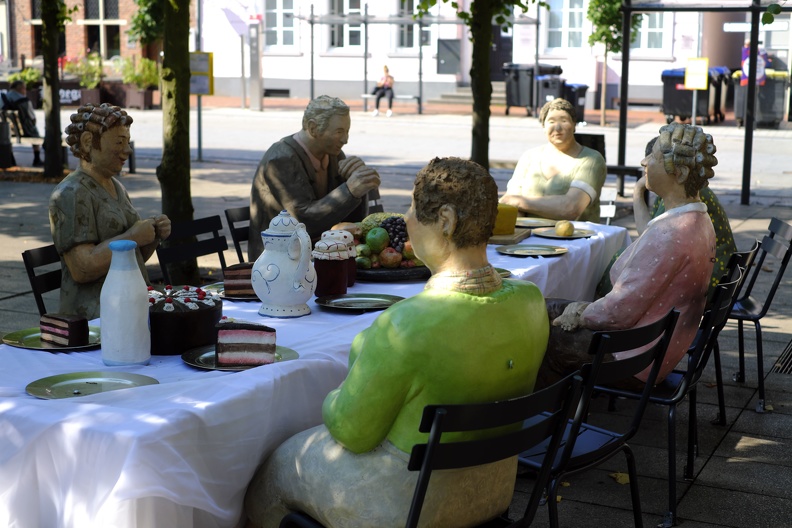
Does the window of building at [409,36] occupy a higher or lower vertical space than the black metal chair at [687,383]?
higher

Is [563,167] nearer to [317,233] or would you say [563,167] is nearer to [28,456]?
[317,233]

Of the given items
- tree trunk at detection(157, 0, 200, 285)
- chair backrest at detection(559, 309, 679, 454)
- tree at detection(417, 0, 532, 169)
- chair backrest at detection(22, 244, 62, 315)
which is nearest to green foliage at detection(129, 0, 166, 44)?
tree at detection(417, 0, 532, 169)

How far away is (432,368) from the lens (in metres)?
2.66

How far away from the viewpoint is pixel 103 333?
3191 mm

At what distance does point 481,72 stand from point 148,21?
75.2 feet

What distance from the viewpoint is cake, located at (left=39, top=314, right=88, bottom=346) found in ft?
11.0

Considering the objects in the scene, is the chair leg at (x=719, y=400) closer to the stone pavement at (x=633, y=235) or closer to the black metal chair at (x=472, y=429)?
the stone pavement at (x=633, y=235)

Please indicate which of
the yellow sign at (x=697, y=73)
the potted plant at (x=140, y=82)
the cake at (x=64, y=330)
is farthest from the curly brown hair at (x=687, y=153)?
the potted plant at (x=140, y=82)

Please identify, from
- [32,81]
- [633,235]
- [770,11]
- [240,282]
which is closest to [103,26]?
[32,81]

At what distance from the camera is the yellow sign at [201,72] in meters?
15.5

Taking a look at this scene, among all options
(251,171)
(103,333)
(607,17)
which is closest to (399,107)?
(607,17)

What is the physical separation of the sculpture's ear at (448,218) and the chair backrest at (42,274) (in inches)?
88.9

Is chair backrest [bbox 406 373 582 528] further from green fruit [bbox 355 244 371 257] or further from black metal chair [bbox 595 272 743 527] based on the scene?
green fruit [bbox 355 244 371 257]

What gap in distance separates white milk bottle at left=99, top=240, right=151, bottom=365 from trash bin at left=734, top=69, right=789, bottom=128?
2181 cm
